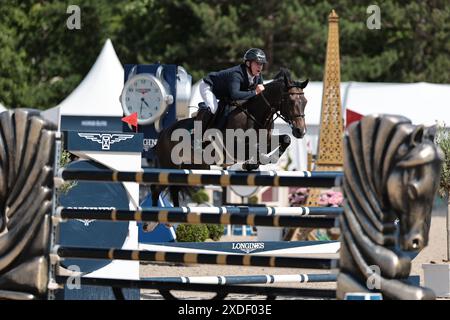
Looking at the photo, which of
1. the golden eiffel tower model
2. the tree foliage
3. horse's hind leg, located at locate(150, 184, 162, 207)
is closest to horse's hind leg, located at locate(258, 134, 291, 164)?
horse's hind leg, located at locate(150, 184, 162, 207)

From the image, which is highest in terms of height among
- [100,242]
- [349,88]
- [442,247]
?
[349,88]

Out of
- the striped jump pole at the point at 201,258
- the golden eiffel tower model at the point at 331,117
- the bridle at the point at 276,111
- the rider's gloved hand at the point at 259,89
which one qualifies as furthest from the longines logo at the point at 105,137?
the golden eiffel tower model at the point at 331,117

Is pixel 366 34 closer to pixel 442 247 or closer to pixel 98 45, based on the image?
pixel 98 45

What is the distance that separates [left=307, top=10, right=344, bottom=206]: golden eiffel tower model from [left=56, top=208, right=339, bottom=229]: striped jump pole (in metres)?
9.72

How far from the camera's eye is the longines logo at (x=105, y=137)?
6648 millimetres

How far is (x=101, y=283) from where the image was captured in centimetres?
496

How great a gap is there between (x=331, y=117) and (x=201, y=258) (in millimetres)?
10436

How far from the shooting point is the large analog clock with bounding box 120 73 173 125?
11.8 m

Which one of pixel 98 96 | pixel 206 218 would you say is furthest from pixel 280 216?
pixel 98 96

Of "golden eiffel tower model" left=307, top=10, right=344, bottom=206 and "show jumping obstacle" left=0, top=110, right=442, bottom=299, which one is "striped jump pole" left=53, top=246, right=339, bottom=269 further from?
"golden eiffel tower model" left=307, top=10, right=344, bottom=206

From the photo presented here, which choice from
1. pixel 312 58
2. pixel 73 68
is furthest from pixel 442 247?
pixel 73 68

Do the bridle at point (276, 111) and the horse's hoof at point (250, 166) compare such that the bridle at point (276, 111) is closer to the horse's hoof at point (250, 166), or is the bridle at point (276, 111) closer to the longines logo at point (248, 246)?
the horse's hoof at point (250, 166)

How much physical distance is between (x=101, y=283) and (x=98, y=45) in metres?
26.8

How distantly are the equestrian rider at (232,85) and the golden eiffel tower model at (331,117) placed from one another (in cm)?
508
